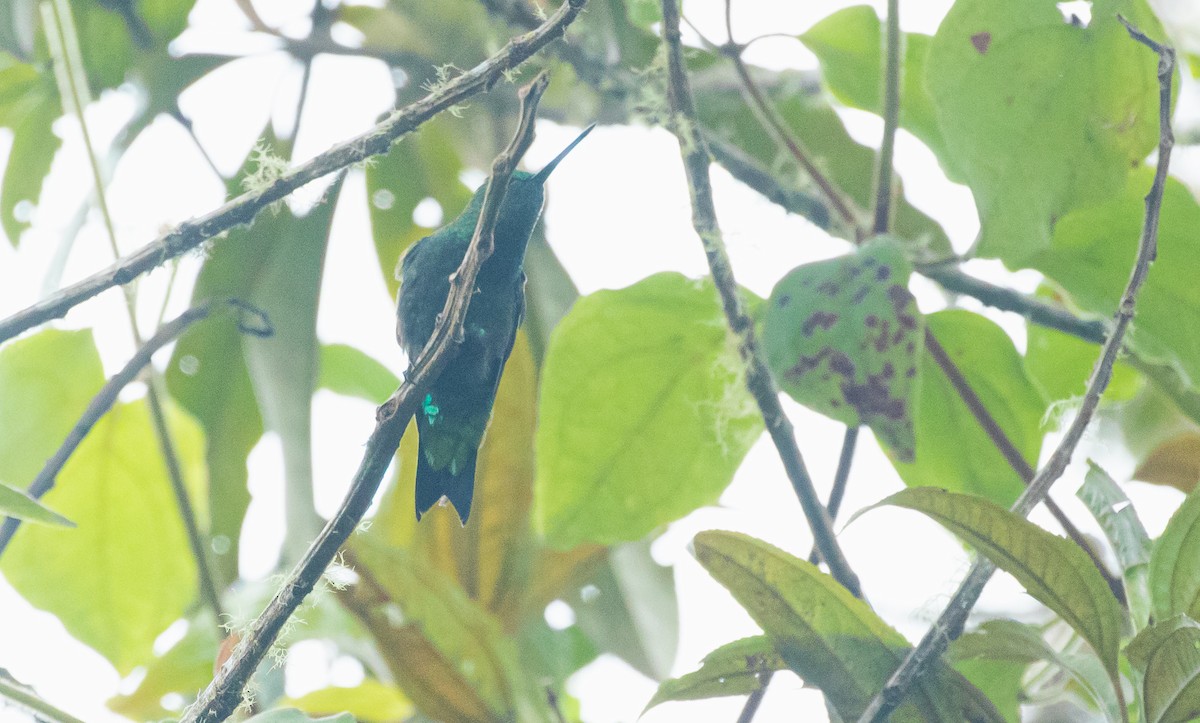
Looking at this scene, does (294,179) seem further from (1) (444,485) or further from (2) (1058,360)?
(2) (1058,360)

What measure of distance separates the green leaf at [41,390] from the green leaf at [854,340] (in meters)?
0.90

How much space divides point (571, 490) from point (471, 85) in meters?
0.55

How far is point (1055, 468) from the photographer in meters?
0.80

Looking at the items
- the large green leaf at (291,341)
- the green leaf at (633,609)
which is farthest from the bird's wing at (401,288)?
the green leaf at (633,609)

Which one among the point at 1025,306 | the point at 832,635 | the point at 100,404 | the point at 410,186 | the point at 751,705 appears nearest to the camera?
the point at 832,635

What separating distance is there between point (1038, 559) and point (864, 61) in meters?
0.66

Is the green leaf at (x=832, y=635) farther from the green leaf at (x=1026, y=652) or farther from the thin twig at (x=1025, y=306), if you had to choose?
the thin twig at (x=1025, y=306)

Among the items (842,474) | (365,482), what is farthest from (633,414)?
(365,482)

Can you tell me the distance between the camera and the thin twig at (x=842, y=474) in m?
1.04

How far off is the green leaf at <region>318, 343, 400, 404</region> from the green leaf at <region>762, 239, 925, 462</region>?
867 mm

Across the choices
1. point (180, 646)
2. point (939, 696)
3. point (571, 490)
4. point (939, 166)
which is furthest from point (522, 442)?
point (939, 696)

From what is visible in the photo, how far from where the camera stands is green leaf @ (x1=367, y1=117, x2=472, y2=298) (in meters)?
1.73

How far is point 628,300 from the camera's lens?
1.14m

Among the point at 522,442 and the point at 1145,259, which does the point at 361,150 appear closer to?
the point at 1145,259
